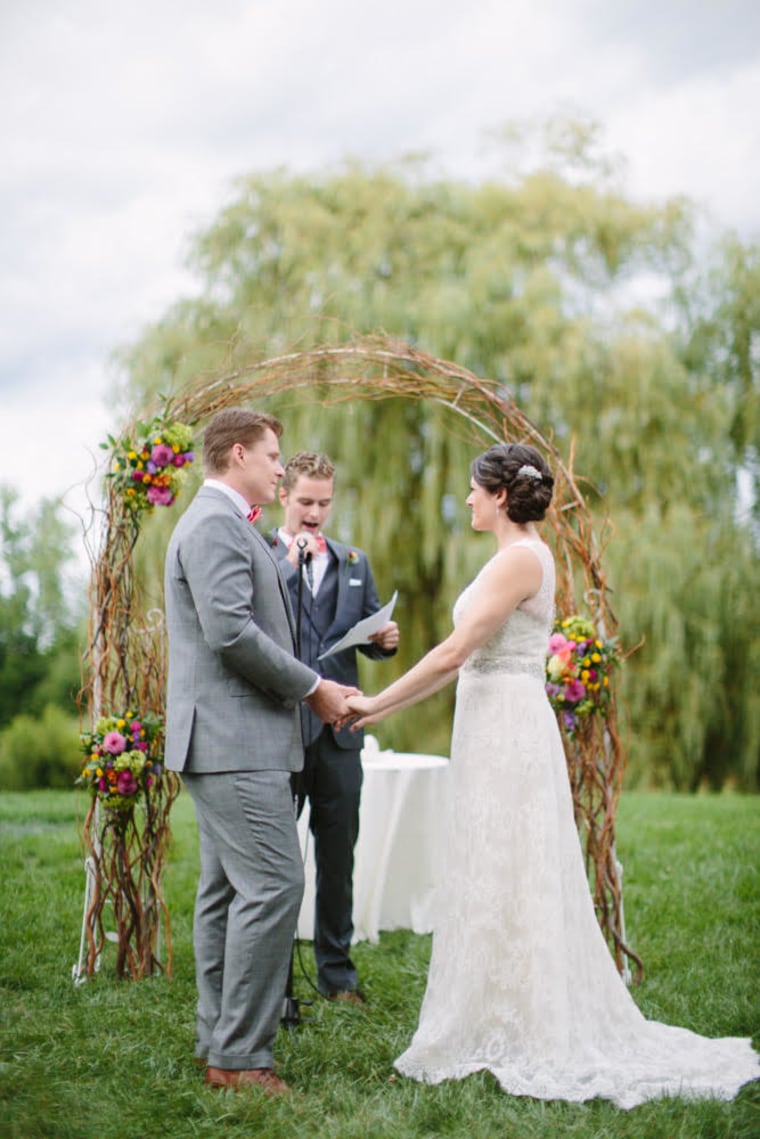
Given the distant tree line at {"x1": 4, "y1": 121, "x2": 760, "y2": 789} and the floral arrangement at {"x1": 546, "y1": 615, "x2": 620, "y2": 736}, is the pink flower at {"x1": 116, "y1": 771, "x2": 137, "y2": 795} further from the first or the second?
the distant tree line at {"x1": 4, "y1": 121, "x2": 760, "y2": 789}

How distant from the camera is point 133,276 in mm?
11156

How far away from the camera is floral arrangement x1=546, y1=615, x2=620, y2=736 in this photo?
4.70 m

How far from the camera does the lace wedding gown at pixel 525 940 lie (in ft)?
10.9

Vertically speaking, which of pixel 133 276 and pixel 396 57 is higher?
pixel 396 57

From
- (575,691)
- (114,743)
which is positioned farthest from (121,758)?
(575,691)

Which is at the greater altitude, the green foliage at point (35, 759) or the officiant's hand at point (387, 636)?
the officiant's hand at point (387, 636)

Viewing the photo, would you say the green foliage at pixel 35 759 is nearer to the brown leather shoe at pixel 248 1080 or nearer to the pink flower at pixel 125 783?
the pink flower at pixel 125 783

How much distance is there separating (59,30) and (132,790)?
22.8 ft

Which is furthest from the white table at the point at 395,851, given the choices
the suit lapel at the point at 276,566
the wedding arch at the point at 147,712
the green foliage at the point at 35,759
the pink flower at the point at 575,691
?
the green foliage at the point at 35,759

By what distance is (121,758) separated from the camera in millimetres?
4480

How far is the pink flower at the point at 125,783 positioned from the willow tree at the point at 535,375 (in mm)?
5250

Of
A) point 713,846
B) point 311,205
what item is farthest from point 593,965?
point 311,205

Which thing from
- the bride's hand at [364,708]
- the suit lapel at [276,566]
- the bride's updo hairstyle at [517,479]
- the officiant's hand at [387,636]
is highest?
the bride's updo hairstyle at [517,479]

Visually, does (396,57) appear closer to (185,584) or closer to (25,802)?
(25,802)
